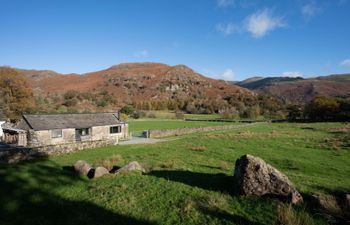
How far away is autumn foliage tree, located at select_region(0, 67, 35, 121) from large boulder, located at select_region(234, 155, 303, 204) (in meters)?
57.2

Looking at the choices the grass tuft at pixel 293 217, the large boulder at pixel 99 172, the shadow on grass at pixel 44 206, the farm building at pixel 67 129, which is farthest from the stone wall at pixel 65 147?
the grass tuft at pixel 293 217

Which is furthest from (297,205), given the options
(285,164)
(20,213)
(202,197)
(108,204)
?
(285,164)

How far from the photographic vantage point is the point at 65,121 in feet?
117

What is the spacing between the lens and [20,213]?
8.41 m

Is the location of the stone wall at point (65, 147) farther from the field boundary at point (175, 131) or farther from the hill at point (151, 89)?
the hill at point (151, 89)

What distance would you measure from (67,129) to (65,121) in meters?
1.58

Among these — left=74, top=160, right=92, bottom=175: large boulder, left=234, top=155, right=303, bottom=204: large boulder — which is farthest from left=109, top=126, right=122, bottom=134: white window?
left=234, top=155, right=303, bottom=204: large boulder

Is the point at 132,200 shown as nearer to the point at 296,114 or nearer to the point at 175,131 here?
the point at 175,131

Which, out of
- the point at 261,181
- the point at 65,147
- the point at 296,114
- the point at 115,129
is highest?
the point at 261,181

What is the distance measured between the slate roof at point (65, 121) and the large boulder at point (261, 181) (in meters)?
31.0

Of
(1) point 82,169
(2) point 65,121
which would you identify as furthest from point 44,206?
(2) point 65,121

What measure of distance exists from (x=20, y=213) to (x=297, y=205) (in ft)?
32.1

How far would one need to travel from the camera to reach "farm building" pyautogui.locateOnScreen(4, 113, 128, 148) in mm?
32344

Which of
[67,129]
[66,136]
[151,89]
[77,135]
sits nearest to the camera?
[66,136]
